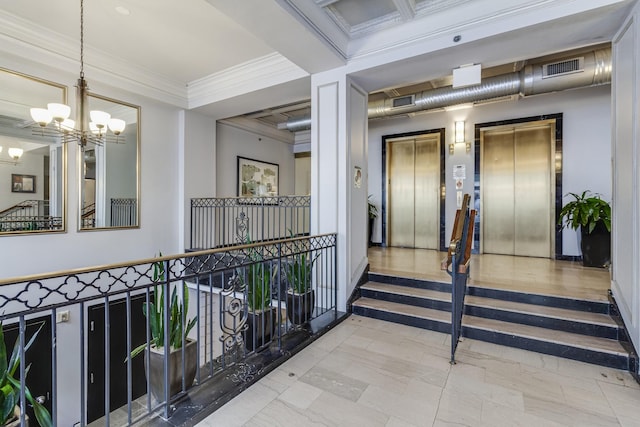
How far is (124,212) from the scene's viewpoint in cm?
462

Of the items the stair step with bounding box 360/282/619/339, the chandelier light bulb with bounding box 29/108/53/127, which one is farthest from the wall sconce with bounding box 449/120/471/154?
the chandelier light bulb with bounding box 29/108/53/127

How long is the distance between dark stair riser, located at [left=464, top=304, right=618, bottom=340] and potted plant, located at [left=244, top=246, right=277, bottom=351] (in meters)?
2.09

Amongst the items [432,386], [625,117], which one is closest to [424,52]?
[625,117]

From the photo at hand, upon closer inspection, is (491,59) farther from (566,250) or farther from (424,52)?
(566,250)

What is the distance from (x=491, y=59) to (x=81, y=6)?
4.31 meters

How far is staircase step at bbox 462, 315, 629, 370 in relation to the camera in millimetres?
2473

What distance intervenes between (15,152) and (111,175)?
102cm

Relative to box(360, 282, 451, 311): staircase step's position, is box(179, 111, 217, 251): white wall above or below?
above

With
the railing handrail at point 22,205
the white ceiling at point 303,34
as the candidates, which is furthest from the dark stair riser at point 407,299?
the railing handrail at point 22,205

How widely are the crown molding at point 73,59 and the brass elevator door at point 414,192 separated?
4.28 meters

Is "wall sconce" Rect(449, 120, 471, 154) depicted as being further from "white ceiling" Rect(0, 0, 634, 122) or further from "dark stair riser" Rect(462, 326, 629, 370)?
"dark stair riser" Rect(462, 326, 629, 370)

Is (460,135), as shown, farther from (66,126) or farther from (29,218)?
(29,218)

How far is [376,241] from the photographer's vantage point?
6.44m

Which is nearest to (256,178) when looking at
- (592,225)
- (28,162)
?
(28,162)
